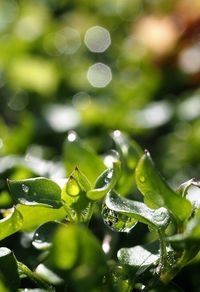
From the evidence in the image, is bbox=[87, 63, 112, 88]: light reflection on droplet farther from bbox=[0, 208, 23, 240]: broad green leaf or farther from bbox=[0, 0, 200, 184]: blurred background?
bbox=[0, 208, 23, 240]: broad green leaf

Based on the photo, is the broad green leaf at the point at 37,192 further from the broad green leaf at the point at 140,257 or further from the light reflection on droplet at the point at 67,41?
the light reflection on droplet at the point at 67,41

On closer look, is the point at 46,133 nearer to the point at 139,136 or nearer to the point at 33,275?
the point at 139,136

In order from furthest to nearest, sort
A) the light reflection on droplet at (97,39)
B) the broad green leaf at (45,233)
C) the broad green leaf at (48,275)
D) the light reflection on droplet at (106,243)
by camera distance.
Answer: the light reflection on droplet at (97,39)
the light reflection on droplet at (106,243)
the broad green leaf at (45,233)
the broad green leaf at (48,275)

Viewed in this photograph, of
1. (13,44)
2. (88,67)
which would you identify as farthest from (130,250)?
(13,44)

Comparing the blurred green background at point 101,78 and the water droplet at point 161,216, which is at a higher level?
the water droplet at point 161,216

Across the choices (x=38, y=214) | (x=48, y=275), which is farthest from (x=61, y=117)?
(x=48, y=275)

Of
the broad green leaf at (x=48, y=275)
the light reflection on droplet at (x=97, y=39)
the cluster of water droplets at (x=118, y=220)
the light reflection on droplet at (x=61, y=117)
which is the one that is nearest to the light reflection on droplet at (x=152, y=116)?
the light reflection on droplet at (x=61, y=117)

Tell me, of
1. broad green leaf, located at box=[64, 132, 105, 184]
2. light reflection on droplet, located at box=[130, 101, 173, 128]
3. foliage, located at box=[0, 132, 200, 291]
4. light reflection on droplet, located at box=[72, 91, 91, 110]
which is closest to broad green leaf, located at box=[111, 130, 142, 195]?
broad green leaf, located at box=[64, 132, 105, 184]

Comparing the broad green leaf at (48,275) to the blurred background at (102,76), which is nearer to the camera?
the broad green leaf at (48,275)
